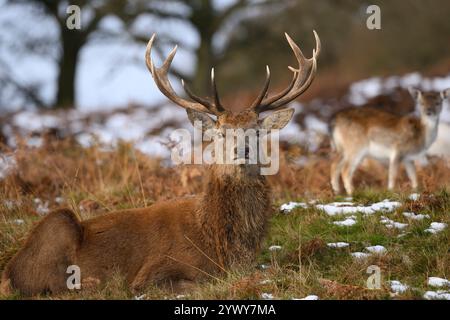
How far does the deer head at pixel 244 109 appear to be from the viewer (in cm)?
672

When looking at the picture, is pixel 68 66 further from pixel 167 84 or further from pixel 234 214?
pixel 234 214

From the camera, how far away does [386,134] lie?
43.3 ft

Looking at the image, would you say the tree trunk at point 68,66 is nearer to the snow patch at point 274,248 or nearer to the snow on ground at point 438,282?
the snow patch at point 274,248

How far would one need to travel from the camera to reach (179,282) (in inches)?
246

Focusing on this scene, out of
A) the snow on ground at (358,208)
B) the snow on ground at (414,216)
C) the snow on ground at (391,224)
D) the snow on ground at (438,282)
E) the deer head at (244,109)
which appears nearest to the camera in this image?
the snow on ground at (438,282)

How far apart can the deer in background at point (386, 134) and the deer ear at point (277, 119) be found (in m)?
5.62

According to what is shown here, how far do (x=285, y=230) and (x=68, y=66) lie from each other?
1625cm

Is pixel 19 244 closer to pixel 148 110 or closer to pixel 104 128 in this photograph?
pixel 104 128

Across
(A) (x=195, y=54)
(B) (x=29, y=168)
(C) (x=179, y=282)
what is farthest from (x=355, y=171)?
(A) (x=195, y=54)

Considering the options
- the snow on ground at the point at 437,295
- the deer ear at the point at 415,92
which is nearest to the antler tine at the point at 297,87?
the snow on ground at the point at 437,295

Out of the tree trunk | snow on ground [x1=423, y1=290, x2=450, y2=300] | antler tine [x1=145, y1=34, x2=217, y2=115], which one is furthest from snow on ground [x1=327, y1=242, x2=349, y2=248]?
the tree trunk

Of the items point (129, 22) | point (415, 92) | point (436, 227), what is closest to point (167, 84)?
point (436, 227)

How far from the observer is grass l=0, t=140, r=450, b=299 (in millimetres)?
6055
